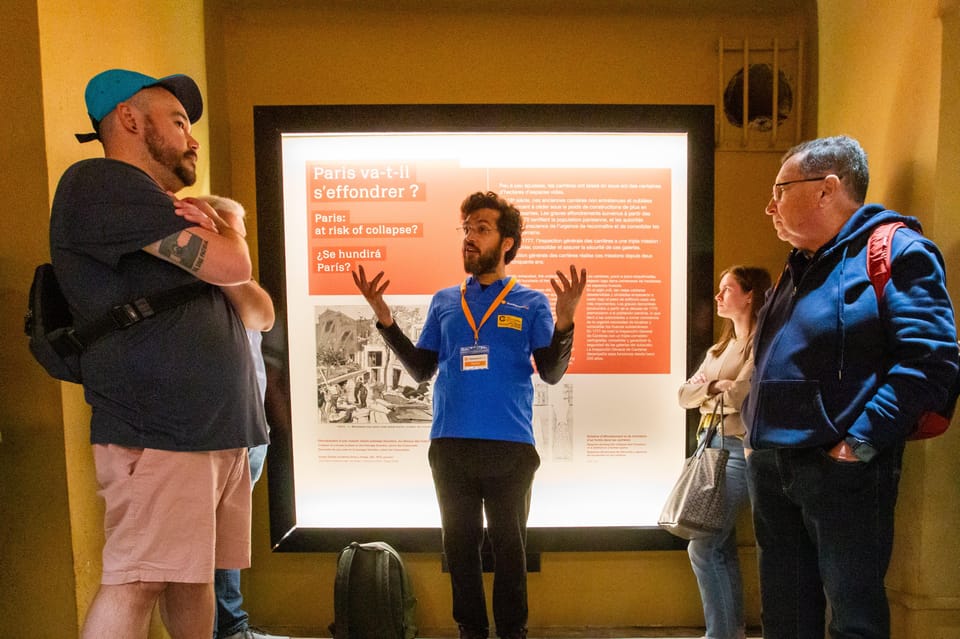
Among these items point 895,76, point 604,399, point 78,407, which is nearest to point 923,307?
point 895,76

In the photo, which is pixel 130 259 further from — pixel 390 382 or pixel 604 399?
pixel 604 399

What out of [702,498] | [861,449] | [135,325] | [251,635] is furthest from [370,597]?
[861,449]

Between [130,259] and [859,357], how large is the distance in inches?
81.9

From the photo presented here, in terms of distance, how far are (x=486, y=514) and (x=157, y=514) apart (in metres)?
1.18

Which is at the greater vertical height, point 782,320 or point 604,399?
point 782,320

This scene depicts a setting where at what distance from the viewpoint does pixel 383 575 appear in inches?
100

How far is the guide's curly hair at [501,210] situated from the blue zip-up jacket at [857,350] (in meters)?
1.09

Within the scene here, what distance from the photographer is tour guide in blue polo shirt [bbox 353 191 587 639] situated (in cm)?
223

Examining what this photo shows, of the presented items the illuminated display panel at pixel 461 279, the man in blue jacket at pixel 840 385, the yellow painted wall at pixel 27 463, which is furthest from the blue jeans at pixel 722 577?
the yellow painted wall at pixel 27 463

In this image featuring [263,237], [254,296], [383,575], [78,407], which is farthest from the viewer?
[263,237]

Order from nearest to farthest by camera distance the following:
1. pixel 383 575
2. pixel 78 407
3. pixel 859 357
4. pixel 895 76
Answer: pixel 859 357 < pixel 78 407 < pixel 895 76 < pixel 383 575

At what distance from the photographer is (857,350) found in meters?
1.67

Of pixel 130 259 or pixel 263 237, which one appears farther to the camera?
pixel 263 237

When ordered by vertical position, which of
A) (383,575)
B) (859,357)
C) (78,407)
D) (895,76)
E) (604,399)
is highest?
(895,76)
